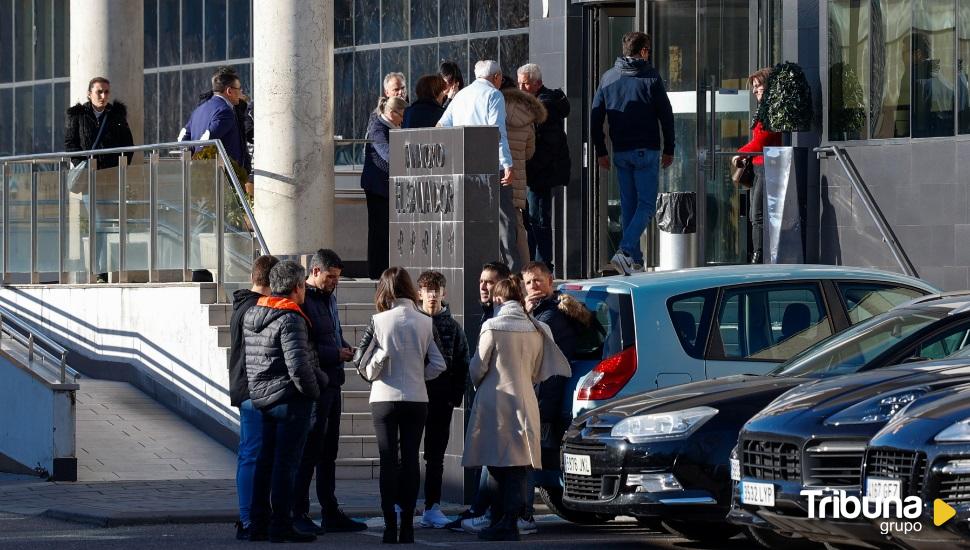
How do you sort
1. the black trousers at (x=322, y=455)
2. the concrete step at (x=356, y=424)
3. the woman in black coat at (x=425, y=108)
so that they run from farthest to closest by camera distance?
the woman in black coat at (x=425, y=108) → the concrete step at (x=356, y=424) → the black trousers at (x=322, y=455)

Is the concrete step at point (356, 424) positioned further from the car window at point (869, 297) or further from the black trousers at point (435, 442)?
the car window at point (869, 297)

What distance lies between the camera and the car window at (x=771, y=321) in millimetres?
11883

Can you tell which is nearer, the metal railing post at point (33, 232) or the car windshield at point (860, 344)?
the car windshield at point (860, 344)

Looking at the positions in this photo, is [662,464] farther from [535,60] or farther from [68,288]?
[535,60]

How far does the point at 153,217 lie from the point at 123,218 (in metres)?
0.50

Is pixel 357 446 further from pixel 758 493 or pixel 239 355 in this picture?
pixel 758 493

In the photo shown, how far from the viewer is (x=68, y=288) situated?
19062mm

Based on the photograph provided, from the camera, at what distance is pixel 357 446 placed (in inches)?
615

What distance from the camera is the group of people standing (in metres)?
15.4

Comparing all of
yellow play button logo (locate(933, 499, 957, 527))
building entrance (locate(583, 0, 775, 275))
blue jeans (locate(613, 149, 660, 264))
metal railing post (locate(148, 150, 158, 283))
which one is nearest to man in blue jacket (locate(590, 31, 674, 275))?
blue jeans (locate(613, 149, 660, 264))

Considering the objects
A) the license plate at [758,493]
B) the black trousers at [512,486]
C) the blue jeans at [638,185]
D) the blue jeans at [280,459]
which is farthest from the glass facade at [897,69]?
the license plate at [758,493]

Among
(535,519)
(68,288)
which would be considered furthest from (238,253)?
(535,519)

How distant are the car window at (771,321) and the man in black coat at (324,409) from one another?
2401mm

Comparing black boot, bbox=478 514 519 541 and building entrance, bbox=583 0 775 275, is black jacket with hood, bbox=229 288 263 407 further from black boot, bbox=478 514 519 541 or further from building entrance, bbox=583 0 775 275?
building entrance, bbox=583 0 775 275
